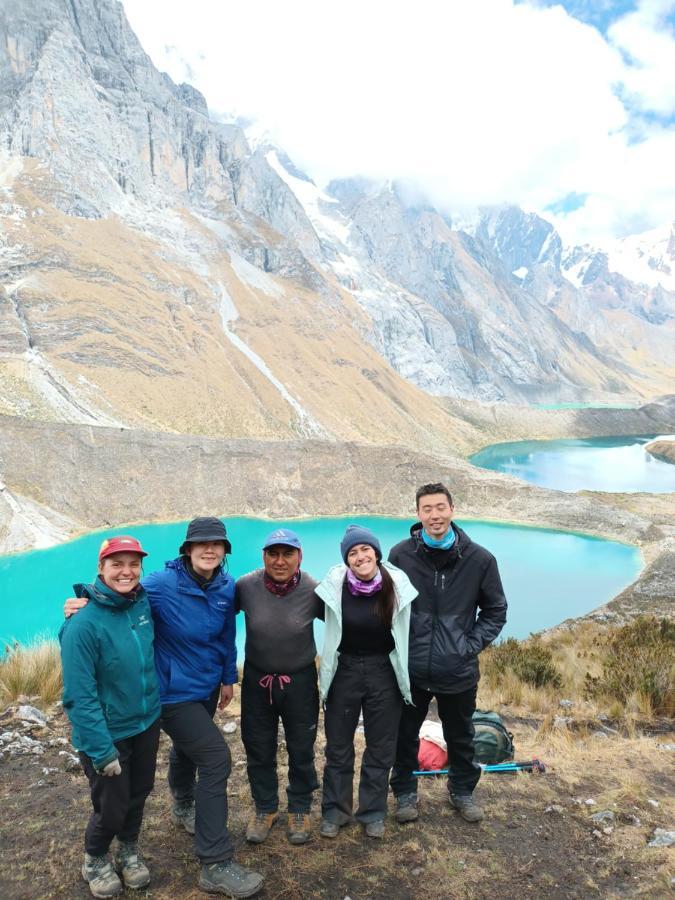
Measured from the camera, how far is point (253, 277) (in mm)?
79500

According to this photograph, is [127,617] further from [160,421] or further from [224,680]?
→ [160,421]

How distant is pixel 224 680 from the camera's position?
167 inches

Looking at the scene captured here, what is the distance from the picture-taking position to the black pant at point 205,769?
12.2 feet

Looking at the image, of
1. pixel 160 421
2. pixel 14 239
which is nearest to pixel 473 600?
pixel 160 421

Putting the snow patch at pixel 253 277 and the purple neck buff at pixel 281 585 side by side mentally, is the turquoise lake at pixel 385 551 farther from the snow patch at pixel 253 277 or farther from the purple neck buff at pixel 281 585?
the snow patch at pixel 253 277

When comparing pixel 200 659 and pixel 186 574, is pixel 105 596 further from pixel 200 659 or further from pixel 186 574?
pixel 200 659

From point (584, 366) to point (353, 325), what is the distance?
11717cm

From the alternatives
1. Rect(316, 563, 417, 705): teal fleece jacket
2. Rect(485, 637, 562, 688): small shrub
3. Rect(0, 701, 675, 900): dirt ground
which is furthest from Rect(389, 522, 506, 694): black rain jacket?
Rect(485, 637, 562, 688): small shrub

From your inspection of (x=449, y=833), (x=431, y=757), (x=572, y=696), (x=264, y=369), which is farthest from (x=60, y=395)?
(x=449, y=833)

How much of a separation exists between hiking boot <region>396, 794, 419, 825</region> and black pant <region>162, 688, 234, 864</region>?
130 centimetres

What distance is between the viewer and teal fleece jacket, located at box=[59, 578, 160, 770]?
11.2 ft

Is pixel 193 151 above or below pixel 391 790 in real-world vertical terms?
above

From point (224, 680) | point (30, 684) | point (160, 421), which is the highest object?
point (160, 421)

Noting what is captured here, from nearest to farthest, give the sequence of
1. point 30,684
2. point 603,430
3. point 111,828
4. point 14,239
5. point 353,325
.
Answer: point 111,828 < point 30,684 < point 14,239 < point 353,325 < point 603,430
